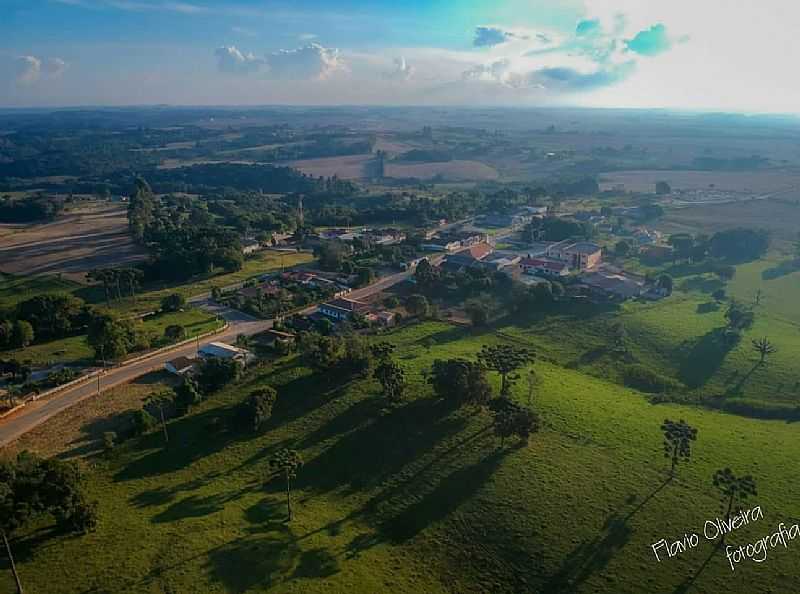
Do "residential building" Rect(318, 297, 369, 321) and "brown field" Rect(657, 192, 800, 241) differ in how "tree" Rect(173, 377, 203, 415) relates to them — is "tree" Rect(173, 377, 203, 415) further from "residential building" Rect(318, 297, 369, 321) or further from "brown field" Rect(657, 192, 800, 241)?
"brown field" Rect(657, 192, 800, 241)

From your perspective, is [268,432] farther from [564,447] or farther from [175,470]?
[564,447]

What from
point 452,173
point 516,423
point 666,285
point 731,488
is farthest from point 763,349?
point 452,173

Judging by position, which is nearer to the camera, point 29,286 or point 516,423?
point 516,423

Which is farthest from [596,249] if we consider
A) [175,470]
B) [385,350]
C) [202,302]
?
[175,470]

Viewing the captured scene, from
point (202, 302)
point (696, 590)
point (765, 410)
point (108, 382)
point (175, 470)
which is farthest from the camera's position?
point (202, 302)

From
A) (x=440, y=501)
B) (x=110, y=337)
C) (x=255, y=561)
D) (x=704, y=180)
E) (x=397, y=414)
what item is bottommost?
(x=440, y=501)

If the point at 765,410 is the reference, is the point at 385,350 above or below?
above

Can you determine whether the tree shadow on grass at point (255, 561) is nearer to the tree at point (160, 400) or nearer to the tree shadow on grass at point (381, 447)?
the tree shadow on grass at point (381, 447)

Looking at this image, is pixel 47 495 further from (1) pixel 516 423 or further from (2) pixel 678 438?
(2) pixel 678 438
